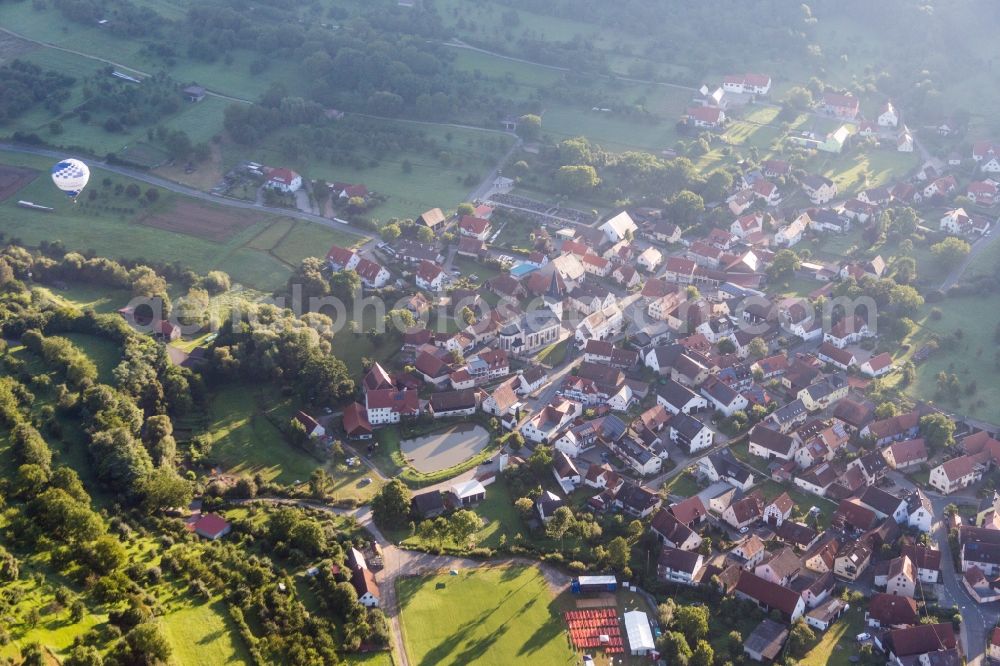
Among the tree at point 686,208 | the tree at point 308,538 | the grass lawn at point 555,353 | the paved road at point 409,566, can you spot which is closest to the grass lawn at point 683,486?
the paved road at point 409,566

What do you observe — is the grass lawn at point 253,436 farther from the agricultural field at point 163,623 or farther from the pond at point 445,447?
the agricultural field at point 163,623

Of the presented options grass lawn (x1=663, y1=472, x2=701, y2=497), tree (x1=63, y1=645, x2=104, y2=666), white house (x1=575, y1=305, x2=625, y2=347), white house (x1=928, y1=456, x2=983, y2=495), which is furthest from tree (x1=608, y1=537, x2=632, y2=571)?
tree (x1=63, y1=645, x2=104, y2=666)

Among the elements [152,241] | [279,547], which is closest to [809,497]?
[279,547]

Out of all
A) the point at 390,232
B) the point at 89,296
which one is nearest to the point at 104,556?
the point at 89,296

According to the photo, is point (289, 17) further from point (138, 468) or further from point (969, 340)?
point (969, 340)

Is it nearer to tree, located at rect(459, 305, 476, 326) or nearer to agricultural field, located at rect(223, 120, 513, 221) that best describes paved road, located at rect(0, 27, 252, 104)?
agricultural field, located at rect(223, 120, 513, 221)
